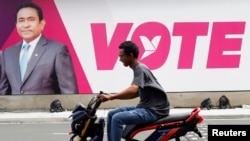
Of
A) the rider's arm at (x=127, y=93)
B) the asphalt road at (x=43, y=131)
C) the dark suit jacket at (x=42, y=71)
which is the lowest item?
the asphalt road at (x=43, y=131)

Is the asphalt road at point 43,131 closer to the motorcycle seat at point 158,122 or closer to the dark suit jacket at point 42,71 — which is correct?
the dark suit jacket at point 42,71

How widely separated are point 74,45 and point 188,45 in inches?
153

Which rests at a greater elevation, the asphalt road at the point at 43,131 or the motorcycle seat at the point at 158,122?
the motorcycle seat at the point at 158,122

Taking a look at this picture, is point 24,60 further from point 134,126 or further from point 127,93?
point 127,93

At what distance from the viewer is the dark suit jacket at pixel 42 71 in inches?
648

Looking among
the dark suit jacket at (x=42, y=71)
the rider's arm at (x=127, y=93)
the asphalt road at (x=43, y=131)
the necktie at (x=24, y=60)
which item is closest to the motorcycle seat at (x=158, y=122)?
the rider's arm at (x=127, y=93)

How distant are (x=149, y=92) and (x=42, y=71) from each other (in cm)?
1050

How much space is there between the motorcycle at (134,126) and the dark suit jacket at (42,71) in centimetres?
1014

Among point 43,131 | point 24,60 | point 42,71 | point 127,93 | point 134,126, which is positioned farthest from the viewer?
point 24,60

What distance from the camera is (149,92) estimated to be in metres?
6.46

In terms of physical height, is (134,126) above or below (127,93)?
below

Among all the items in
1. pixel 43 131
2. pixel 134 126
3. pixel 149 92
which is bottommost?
Answer: pixel 43 131

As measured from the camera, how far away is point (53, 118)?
14430mm

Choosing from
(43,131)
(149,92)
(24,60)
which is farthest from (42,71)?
(149,92)
